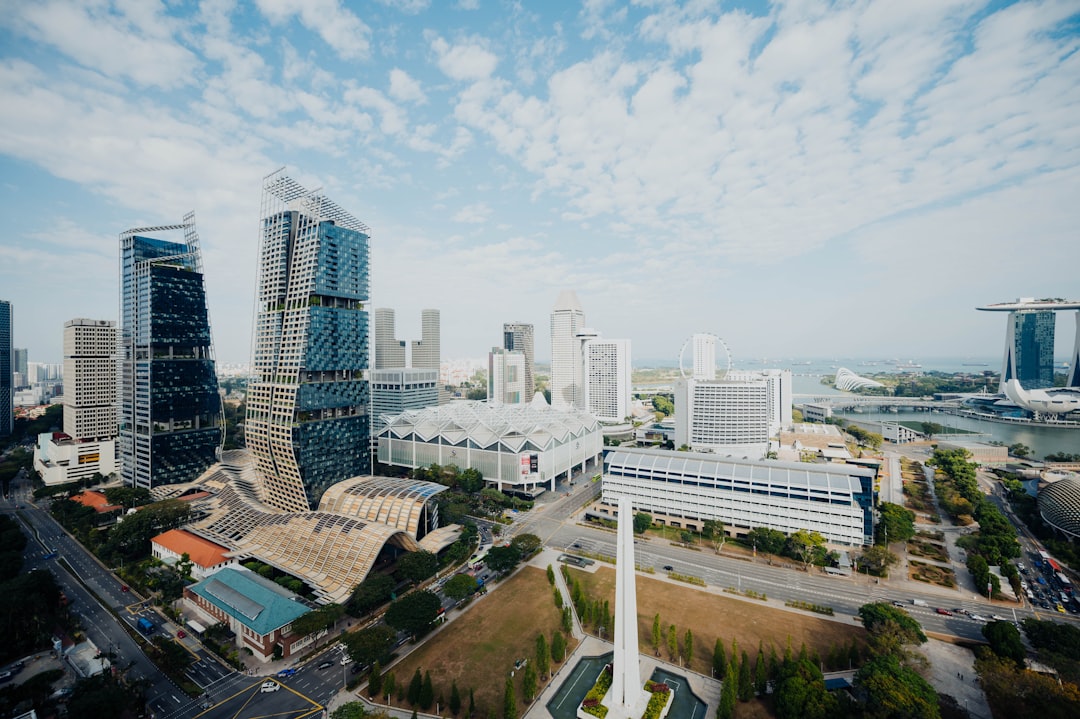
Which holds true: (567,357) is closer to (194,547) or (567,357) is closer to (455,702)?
(194,547)

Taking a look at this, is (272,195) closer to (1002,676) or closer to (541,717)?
(541,717)

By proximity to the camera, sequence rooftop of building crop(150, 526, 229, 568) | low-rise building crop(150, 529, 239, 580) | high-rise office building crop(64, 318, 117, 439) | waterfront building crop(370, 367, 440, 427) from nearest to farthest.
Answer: low-rise building crop(150, 529, 239, 580), rooftop of building crop(150, 526, 229, 568), high-rise office building crop(64, 318, 117, 439), waterfront building crop(370, 367, 440, 427)

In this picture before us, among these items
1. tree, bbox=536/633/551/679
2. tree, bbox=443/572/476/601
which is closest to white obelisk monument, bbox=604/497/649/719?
tree, bbox=536/633/551/679

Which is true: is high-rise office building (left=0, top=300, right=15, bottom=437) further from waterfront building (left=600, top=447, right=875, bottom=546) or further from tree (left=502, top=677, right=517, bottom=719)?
tree (left=502, top=677, right=517, bottom=719)

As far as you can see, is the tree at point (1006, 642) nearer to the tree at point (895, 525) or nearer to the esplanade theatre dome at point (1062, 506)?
the tree at point (895, 525)

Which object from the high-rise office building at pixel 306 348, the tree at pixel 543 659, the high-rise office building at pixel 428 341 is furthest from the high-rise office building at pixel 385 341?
the tree at pixel 543 659

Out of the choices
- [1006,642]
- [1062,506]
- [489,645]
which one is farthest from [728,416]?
[489,645]
